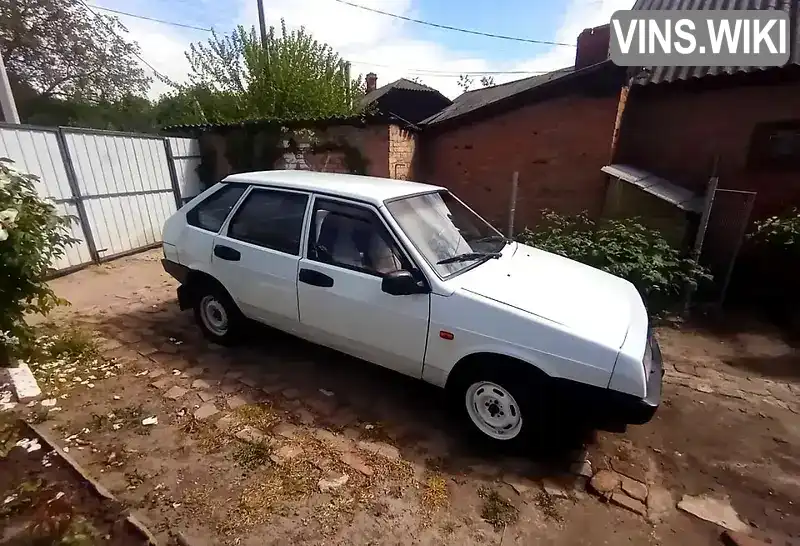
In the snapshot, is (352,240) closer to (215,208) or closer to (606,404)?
(215,208)

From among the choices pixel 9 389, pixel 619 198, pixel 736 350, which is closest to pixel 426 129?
pixel 619 198

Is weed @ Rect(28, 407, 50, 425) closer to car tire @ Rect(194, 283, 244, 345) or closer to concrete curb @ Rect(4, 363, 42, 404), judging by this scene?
concrete curb @ Rect(4, 363, 42, 404)

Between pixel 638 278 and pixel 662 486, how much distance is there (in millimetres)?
3033

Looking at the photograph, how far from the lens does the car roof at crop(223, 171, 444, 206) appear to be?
309 cm

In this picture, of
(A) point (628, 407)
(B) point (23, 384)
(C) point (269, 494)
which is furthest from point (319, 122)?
(A) point (628, 407)

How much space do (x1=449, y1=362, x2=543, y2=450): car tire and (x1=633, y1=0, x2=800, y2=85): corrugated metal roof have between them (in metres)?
7.11

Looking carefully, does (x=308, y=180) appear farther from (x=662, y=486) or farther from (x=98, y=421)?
(x=662, y=486)

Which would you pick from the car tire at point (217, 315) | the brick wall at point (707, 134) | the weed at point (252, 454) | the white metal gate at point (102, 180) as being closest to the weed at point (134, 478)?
the weed at point (252, 454)

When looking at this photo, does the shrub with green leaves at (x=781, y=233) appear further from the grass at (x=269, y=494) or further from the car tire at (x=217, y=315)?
the car tire at (x=217, y=315)

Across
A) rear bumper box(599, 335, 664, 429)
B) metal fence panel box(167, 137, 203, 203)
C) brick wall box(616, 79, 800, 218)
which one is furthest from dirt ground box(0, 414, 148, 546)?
brick wall box(616, 79, 800, 218)

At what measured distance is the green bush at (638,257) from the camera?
4.99 metres

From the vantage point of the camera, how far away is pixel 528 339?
240cm

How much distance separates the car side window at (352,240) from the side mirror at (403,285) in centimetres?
16

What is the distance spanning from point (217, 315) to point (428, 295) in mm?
2507
